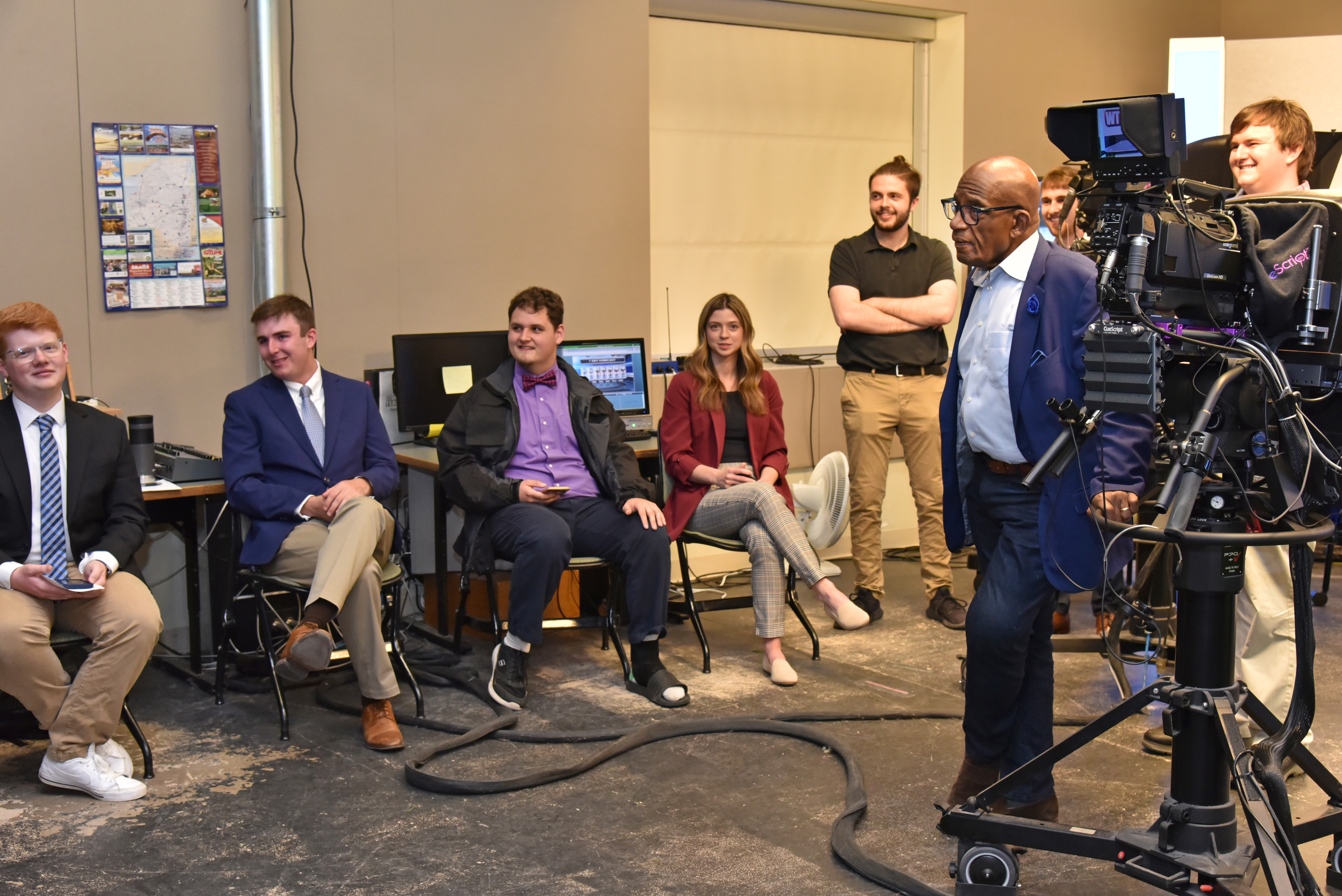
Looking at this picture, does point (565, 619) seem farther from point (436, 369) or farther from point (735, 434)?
point (436, 369)

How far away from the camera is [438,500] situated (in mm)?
4816

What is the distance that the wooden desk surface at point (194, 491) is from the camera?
4211 millimetres

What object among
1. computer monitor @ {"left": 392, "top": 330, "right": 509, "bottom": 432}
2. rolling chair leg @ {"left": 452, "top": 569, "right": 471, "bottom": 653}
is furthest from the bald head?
computer monitor @ {"left": 392, "top": 330, "right": 509, "bottom": 432}

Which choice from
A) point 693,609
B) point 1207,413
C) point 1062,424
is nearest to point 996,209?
point 1062,424

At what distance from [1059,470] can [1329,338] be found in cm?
57

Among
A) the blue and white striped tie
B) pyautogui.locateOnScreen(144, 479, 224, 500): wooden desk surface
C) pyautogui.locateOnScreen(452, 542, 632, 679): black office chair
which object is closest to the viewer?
the blue and white striped tie

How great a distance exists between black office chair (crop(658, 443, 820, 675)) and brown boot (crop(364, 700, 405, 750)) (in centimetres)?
114

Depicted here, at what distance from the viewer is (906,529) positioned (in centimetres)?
684

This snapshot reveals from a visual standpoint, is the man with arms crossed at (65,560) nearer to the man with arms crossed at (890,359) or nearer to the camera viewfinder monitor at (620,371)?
the camera viewfinder monitor at (620,371)

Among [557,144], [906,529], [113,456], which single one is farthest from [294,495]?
[906,529]

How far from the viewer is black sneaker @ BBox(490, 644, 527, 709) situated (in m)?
4.25

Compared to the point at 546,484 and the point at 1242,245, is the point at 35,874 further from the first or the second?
the point at 1242,245

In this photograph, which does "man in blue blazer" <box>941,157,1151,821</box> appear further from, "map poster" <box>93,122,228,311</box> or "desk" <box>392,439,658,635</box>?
"map poster" <box>93,122,228,311</box>

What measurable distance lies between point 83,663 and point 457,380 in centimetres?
190
